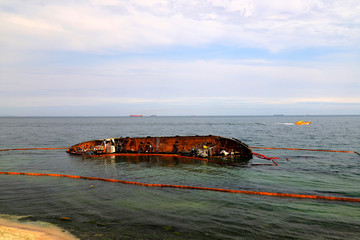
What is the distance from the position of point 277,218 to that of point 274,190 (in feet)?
17.3

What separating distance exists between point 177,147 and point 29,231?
23.0 metres

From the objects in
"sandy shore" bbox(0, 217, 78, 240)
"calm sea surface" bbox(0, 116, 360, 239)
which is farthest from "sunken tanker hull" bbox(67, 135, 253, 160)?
"sandy shore" bbox(0, 217, 78, 240)

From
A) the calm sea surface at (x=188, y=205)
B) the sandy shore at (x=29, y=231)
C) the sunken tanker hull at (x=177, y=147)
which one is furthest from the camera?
the sunken tanker hull at (x=177, y=147)

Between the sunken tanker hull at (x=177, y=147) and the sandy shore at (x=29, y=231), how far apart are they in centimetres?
2168

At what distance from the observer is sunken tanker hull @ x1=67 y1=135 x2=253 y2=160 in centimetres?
3084

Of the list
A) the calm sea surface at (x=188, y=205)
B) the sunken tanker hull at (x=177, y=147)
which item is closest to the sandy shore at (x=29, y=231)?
the calm sea surface at (x=188, y=205)

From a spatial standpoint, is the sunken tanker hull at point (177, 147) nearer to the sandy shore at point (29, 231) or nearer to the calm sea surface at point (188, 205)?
the calm sea surface at point (188, 205)

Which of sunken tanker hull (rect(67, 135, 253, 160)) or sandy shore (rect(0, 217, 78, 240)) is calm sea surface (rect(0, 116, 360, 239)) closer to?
sandy shore (rect(0, 217, 78, 240))

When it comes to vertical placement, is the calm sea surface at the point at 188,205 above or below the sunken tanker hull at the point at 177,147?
below

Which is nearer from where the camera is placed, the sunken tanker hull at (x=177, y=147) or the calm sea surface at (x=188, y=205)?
the calm sea surface at (x=188, y=205)

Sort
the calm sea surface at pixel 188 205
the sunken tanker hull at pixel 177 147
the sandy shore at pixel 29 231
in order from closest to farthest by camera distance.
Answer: the sandy shore at pixel 29 231 → the calm sea surface at pixel 188 205 → the sunken tanker hull at pixel 177 147

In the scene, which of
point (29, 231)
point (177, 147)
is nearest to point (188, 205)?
point (29, 231)

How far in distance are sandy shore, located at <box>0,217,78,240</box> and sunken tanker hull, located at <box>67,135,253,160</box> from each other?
71.1 feet

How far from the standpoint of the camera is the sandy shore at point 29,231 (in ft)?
30.0
